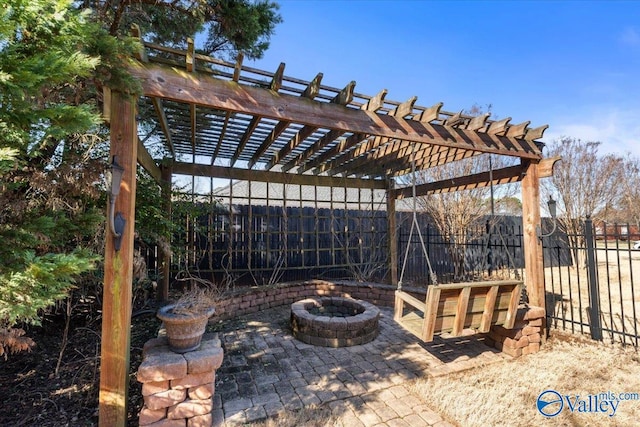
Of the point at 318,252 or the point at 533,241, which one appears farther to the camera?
the point at 318,252

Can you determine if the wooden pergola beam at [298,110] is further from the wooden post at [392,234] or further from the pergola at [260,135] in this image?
the wooden post at [392,234]

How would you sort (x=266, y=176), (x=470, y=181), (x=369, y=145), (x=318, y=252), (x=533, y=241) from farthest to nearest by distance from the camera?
(x=318, y=252), (x=266, y=176), (x=470, y=181), (x=369, y=145), (x=533, y=241)

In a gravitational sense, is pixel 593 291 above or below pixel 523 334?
above

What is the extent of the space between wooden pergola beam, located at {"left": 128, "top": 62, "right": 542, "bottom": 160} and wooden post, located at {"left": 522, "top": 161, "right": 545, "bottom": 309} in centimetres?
43

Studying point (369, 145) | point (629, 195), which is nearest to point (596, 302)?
point (369, 145)

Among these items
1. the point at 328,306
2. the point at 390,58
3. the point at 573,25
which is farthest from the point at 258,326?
the point at 573,25

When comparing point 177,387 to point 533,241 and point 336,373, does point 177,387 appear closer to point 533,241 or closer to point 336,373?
point 336,373

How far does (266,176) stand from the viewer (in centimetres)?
579

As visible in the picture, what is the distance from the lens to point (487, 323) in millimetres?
3043

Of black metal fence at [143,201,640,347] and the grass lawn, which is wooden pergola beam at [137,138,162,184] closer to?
black metal fence at [143,201,640,347]

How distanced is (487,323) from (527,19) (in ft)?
16.4

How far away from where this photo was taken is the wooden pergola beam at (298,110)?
2.26 meters

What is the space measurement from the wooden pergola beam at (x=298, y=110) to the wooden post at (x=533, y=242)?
1.42 ft

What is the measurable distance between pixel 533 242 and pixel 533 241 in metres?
0.01
